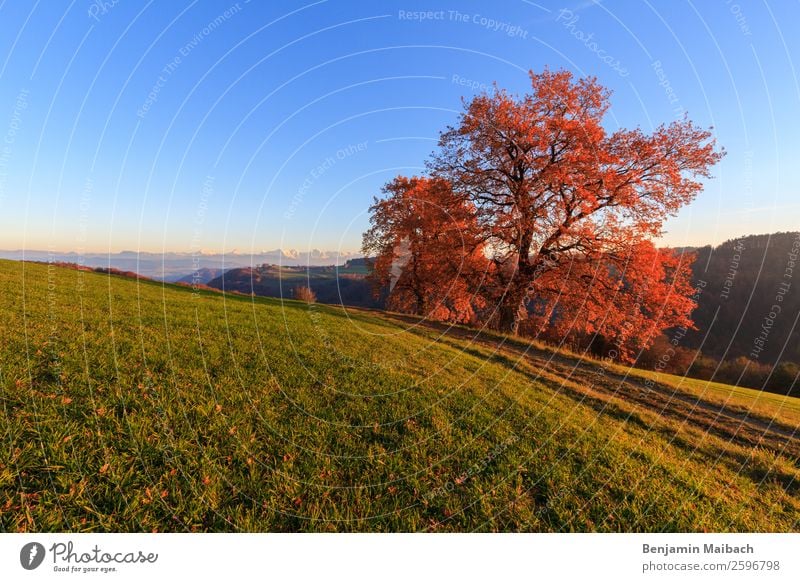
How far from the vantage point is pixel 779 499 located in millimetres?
5836

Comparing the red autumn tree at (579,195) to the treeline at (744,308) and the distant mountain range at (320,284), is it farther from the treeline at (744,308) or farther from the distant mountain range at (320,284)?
the treeline at (744,308)

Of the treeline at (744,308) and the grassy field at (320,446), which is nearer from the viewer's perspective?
the grassy field at (320,446)

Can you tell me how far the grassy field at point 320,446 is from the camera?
3.85 m

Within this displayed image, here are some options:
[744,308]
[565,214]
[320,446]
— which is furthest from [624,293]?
[744,308]

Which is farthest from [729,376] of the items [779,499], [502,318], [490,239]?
[779,499]

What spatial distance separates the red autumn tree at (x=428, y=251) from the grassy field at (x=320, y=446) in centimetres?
1229

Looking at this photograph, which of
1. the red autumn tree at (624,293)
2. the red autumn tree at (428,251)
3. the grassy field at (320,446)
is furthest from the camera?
the red autumn tree at (428,251)

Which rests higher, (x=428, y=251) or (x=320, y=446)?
(x=428, y=251)

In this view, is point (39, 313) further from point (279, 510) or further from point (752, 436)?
point (752, 436)

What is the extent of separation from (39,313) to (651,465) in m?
15.5

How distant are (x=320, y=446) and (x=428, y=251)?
18.8 meters

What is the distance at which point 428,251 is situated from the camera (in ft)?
74.9

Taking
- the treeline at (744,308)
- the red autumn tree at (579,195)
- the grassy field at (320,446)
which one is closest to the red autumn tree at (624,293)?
the red autumn tree at (579,195)

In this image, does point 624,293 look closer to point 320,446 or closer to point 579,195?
point 579,195
